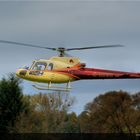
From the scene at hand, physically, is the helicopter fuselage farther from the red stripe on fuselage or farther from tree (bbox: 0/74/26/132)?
tree (bbox: 0/74/26/132)

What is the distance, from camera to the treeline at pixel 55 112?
90688mm

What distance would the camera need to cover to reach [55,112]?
99250 millimetres

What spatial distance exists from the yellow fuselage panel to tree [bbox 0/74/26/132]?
4039cm

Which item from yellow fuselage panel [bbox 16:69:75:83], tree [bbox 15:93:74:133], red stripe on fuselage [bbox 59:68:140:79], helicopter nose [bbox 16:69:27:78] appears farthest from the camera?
tree [bbox 15:93:74:133]

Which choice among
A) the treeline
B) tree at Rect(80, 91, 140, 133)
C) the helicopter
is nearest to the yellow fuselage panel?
the helicopter

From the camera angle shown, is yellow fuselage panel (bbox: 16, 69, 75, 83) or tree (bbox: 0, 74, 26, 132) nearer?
yellow fuselage panel (bbox: 16, 69, 75, 83)

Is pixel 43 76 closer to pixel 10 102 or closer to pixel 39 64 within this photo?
pixel 39 64

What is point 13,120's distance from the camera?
9088cm

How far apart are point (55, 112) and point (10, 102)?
361 inches

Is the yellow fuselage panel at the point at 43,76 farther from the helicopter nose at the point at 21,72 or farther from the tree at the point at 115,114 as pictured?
the tree at the point at 115,114

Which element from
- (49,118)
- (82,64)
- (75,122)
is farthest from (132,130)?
(82,64)

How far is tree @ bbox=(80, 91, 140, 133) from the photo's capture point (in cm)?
10738

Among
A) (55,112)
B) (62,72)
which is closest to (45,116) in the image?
(55,112)

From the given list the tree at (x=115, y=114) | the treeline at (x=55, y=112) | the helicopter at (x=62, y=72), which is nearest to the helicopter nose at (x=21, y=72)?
the helicopter at (x=62, y=72)
